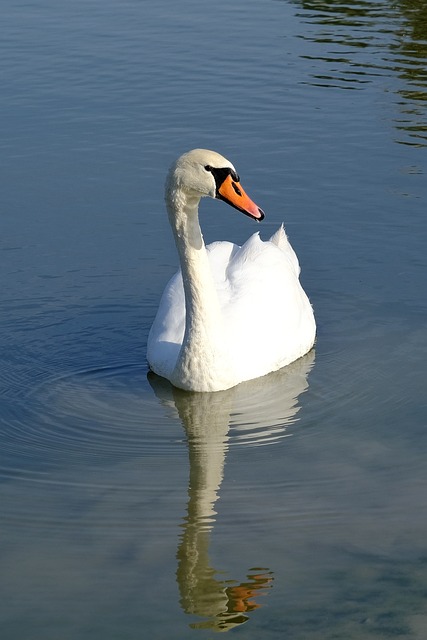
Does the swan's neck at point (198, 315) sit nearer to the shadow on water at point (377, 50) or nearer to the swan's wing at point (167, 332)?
the swan's wing at point (167, 332)

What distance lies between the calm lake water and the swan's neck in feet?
0.74

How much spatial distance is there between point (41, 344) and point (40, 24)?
1114cm

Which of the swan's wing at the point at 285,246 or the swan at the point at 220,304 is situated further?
the swan's wing at the point at 285,246

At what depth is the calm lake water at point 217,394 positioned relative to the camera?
757 centimetres

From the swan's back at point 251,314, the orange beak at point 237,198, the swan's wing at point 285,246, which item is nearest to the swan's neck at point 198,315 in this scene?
the swan's back at point 251,314

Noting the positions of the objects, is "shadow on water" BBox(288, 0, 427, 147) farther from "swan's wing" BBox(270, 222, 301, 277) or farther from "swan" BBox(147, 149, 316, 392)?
"swan" BBox(147, 149, 316, 392)

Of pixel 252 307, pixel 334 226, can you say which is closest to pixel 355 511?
pixel 252 307

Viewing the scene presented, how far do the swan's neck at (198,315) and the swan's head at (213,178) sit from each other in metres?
0.36

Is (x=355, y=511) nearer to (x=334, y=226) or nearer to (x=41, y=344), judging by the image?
(x=41, y=344)

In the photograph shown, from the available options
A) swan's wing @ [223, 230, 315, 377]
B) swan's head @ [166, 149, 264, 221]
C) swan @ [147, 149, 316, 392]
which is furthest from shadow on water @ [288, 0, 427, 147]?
swan's head @ [166, 149, 264, 221]

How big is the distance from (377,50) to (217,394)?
10.2 m

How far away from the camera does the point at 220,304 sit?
11.0 metres

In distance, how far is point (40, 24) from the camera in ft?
69.3

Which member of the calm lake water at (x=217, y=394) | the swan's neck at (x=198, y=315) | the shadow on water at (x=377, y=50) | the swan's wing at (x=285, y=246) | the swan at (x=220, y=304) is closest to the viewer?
the calm lake water at (x=217, y=394)
